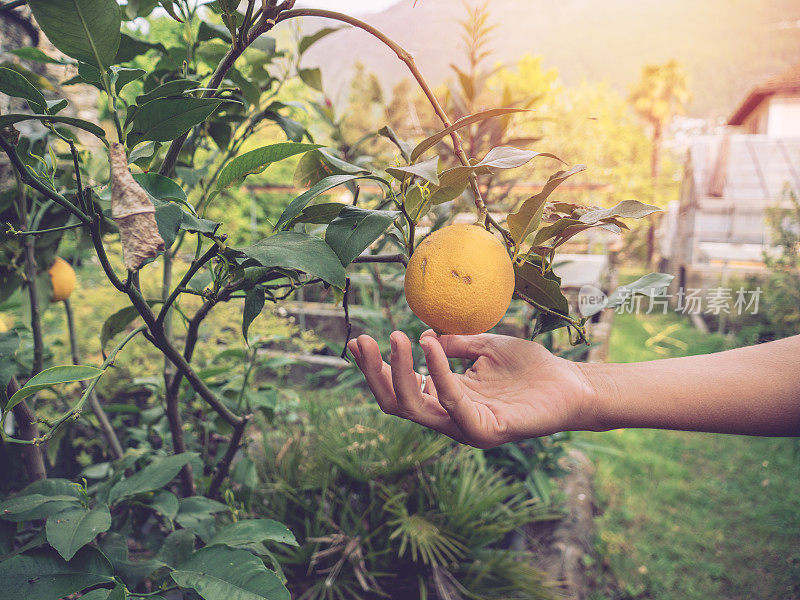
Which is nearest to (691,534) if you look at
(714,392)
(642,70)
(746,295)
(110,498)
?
(714,392)

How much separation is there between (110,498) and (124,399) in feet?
4.47

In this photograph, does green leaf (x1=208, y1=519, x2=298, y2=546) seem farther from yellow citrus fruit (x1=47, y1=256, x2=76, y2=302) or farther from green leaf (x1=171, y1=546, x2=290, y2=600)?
yellow citrus fruit (x1=47, y1=256, x2=76, y2=302)

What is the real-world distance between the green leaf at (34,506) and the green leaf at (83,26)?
0.51 metres

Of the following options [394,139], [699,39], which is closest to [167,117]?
[394,139]

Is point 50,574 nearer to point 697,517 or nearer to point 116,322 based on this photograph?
point 116,322

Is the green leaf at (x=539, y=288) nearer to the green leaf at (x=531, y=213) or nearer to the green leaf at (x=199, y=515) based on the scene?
the green leaf at (x=531, y=213)

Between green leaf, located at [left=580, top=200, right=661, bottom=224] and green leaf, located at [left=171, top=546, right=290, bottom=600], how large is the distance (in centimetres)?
50

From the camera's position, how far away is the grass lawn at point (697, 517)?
1.91 meters

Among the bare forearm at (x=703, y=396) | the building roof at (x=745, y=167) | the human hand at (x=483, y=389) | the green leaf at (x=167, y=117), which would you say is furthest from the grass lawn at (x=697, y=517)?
the building roof at (x=745, y=167)

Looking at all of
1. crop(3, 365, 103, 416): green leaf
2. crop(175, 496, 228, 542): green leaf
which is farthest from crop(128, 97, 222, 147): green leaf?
crop(175, 496, 228, 542): green leaf

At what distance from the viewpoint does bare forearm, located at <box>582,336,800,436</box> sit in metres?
0.70

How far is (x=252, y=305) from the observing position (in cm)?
57

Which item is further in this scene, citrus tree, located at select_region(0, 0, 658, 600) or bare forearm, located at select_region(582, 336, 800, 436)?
bare forearm, located at select_region(582, 336, 800, 436)

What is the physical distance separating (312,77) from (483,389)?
2.06 feet
